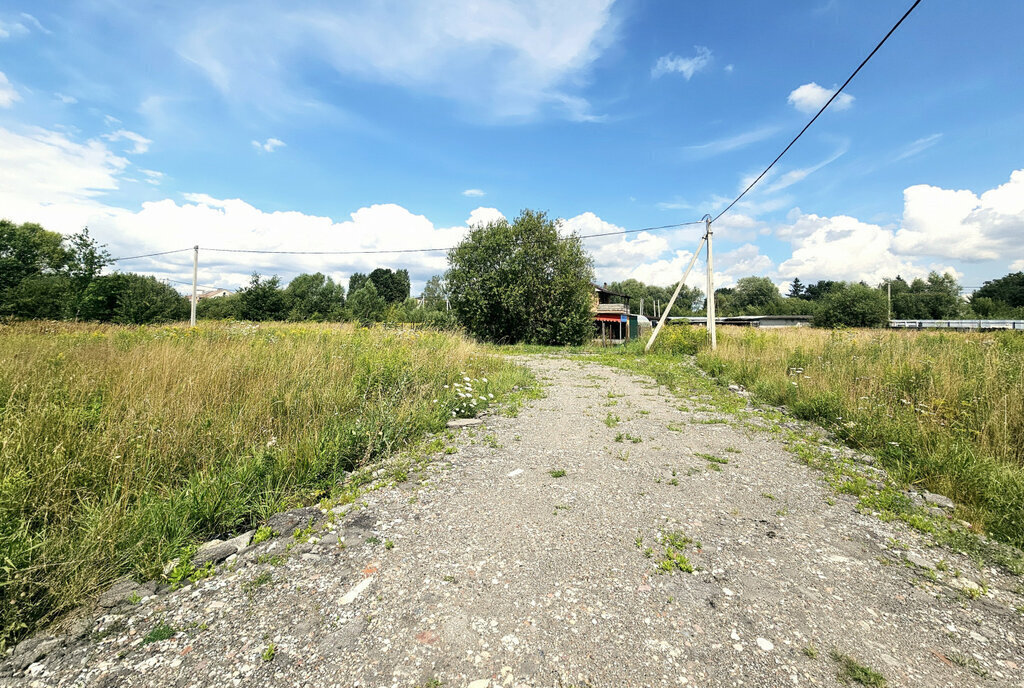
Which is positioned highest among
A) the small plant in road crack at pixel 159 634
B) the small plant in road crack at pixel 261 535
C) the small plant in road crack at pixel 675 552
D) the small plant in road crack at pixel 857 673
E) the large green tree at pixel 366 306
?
the large green tree at pixel 366 306

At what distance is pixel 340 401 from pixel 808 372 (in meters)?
9.09

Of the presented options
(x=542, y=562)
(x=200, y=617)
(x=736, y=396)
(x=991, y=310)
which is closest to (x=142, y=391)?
(x=200, y=617)

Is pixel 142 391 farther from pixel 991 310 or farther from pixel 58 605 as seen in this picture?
pixel 991 310

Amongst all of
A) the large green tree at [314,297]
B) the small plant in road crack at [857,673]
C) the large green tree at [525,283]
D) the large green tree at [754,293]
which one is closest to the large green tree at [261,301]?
the large green tree at [314,297]

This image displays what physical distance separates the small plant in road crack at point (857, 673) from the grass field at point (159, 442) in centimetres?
393

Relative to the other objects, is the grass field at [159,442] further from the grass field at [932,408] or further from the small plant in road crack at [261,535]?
the grass field at [932,408]

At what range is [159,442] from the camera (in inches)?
152

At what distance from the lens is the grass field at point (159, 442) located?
8.71 feet

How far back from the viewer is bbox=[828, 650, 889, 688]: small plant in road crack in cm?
199

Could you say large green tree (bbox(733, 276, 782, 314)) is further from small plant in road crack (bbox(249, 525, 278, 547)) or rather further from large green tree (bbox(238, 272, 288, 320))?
small plant in road crack (bbox(249, 525, 278, 547))

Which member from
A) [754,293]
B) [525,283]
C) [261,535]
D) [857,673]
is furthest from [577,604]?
[754,293]

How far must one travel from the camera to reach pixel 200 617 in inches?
94.7

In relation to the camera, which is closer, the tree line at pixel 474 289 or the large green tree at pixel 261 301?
the tree line at pixel 474 289

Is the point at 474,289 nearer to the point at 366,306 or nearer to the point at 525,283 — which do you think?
the point at 525,283
